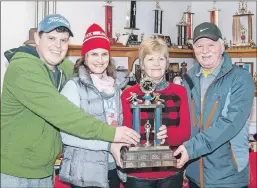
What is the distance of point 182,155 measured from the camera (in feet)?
7.54

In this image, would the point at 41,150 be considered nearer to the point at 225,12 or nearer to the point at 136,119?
the point at 136,119

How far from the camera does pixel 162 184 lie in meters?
2.34

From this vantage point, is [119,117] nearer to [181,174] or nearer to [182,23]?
[181,174]

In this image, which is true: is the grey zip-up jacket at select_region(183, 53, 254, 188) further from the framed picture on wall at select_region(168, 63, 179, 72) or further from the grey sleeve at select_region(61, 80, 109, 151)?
the framed picture on wall at select_region(168, 63, 179, 72)

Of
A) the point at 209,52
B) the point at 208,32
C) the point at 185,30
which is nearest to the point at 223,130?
the point at 209,52

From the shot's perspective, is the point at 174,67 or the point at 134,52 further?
the point at 174,67

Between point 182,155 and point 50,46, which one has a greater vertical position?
point 50,46

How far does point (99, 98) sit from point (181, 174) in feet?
2.38

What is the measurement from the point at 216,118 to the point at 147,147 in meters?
0.46

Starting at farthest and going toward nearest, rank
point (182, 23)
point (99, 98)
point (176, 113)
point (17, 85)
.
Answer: point (182, 23)
point (176, 113)
point (99, 98)
point (17, 85)

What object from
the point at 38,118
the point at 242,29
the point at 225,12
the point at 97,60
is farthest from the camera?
the point at 225,12

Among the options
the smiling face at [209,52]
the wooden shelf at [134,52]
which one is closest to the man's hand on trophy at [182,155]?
the smiling face at [209,52]

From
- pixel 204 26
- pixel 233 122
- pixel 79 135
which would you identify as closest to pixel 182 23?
pixel 204 26

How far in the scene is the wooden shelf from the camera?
3.77 metres
